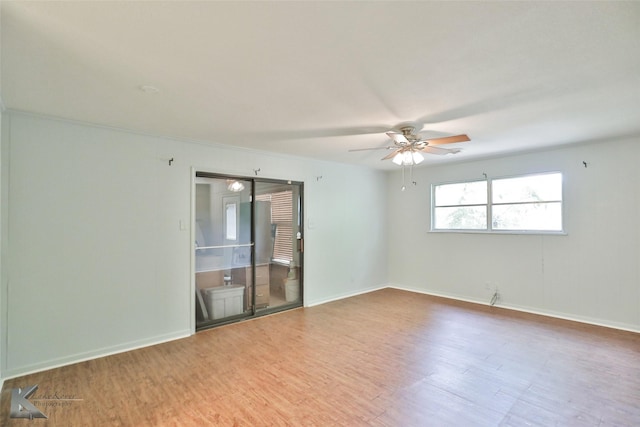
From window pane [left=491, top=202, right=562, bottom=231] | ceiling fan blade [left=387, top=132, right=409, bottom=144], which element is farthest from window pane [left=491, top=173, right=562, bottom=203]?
ceiling fan blade [left=387, top=132, right=409, bottom=144]

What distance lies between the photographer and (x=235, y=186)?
4.55 metres

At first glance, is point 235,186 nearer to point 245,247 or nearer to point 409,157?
point 245,247

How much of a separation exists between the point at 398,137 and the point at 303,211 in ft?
7.56

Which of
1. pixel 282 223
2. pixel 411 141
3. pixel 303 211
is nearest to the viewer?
pixel 411 141

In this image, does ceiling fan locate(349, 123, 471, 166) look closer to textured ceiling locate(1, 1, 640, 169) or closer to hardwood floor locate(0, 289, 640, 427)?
textured ceiling locate(1, 1, 640, 169)

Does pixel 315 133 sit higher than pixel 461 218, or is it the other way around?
pixel 315 133

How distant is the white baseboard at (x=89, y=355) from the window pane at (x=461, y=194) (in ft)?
15.7


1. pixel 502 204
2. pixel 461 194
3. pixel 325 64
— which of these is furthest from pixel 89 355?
pixel 502 204

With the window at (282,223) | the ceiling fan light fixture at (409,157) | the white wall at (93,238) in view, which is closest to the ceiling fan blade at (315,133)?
the ceiling fan light fixture at (409,157)

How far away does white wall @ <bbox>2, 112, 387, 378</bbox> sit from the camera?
9.71 ft

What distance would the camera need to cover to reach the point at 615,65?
2109mm

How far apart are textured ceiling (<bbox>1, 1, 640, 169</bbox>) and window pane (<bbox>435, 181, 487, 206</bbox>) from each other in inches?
79.5

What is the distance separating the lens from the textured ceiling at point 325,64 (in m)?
1.58

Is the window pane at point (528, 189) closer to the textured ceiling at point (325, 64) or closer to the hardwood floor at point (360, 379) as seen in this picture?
the textured ceiling at point (325, 64)
